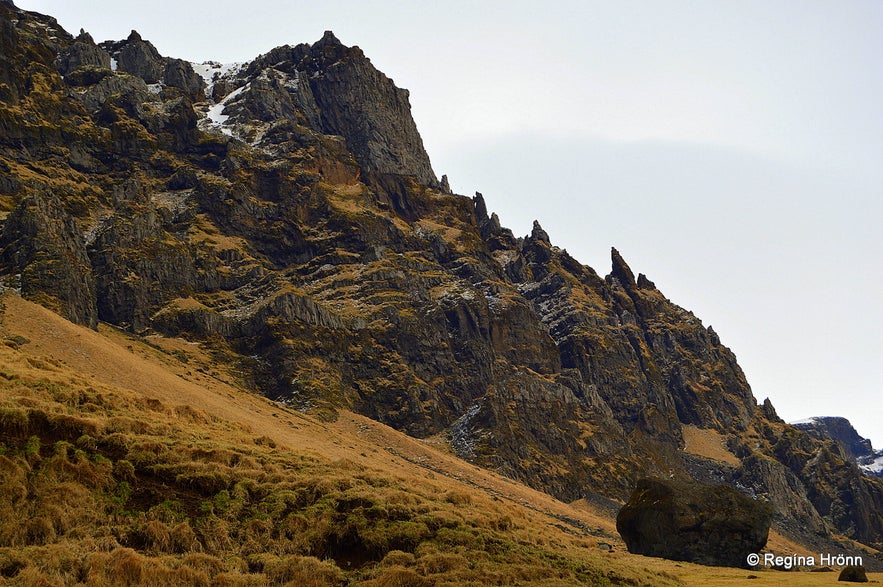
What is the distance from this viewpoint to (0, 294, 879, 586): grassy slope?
24.9 meters

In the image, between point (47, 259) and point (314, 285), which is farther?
point (314, 285)

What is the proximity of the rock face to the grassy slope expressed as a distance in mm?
15039

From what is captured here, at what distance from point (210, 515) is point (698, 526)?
129ft

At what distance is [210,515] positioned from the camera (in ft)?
93.2

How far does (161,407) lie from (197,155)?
146 m

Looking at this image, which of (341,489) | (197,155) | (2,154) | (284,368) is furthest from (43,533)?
(197,155)

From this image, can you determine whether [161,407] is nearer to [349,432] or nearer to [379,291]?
[349,432]

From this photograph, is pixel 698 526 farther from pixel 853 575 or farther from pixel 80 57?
pixel 80 57

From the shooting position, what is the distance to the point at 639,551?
54844 mm

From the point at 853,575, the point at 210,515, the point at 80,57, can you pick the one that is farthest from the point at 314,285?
the point at 853,575

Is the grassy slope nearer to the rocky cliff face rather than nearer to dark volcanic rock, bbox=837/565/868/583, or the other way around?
dark volcanic rock, bbox=837/565/868/583

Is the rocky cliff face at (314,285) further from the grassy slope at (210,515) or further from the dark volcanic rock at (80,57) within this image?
the grassy slope at (210,515)

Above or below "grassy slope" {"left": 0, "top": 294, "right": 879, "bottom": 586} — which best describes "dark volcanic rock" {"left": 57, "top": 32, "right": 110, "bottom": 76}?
above

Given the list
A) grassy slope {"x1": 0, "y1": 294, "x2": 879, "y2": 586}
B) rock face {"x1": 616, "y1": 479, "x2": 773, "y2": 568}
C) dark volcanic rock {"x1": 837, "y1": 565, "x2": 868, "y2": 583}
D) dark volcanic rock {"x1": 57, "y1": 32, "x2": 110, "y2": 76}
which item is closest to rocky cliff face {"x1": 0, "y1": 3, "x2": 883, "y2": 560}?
dark volcanic rock {"x1": 57, "y1": 32, "x2": 110, "y2": 76}
